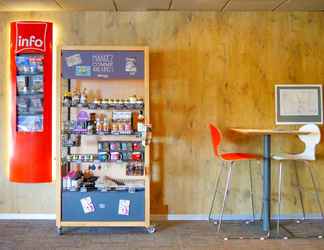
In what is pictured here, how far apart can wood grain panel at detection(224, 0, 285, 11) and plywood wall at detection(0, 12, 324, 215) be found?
13 centimetres

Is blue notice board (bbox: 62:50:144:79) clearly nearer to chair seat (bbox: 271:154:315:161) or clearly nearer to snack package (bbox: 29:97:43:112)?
snack package (bbox: 29:97:43:112)

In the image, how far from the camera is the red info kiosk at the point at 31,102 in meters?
4.46

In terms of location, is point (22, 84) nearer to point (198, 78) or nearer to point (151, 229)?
point (198, 78)

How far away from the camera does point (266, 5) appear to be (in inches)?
174

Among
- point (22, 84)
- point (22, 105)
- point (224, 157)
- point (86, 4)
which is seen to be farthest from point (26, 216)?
point (86, 4)

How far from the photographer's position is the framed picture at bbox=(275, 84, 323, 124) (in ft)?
15.3

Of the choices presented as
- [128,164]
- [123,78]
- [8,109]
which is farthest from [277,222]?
[8,109]

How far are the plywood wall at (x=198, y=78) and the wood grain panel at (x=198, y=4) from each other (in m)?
0.13

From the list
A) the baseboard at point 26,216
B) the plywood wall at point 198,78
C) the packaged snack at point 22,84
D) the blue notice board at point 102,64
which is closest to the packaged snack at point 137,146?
the plywood wall at point 198,78

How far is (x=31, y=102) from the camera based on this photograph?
4.51 metres

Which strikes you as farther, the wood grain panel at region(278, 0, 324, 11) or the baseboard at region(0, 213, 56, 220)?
the baseboard at region(0, 213, 56, 220)

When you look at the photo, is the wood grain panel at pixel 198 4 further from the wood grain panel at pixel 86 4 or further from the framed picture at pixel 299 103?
the framed picture at pixel 299 103

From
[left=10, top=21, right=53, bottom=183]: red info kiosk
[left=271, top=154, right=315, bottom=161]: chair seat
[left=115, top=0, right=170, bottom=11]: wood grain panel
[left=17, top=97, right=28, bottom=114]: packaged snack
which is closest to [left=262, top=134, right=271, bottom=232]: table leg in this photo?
[left=271, top=154, right=315, bottom=161]: chair seat

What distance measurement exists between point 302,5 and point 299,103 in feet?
3.73
